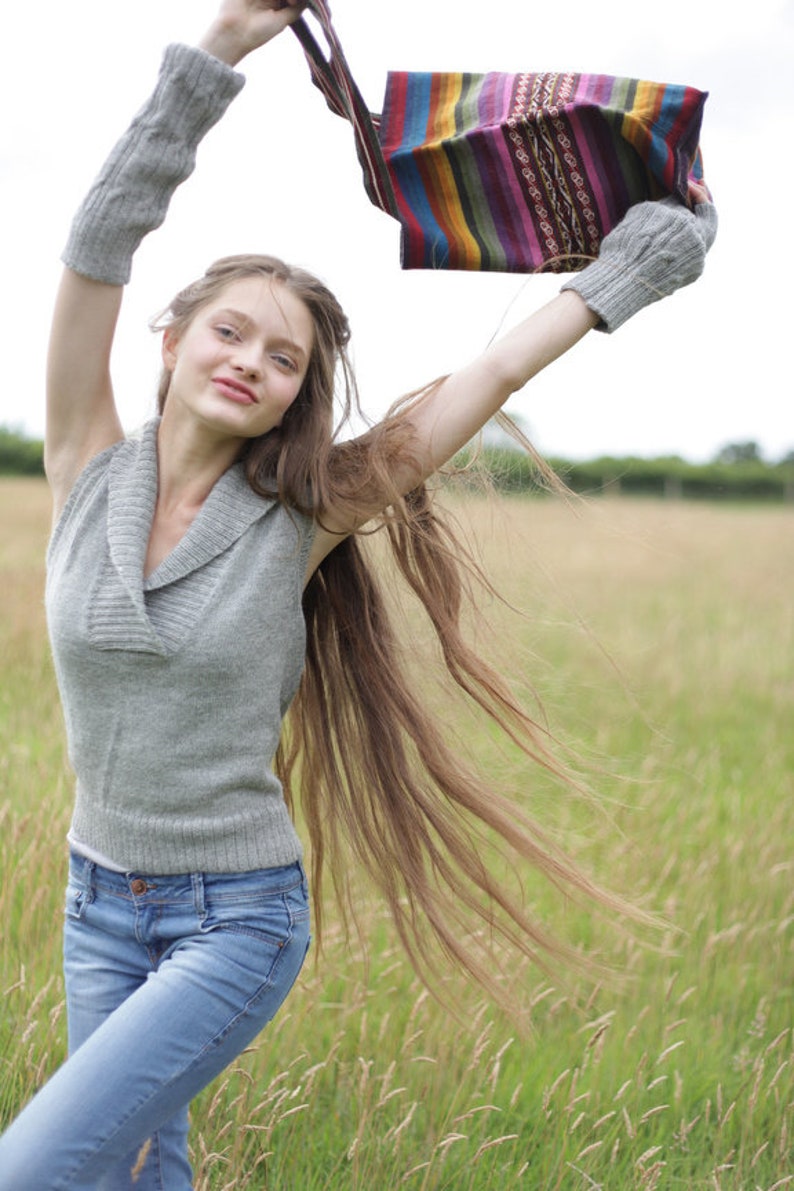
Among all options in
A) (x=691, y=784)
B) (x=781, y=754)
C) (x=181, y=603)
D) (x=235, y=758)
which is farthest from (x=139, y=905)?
(x=781, y=754)

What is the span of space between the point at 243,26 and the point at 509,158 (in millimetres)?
622

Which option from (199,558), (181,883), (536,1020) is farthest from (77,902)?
(536,1020)

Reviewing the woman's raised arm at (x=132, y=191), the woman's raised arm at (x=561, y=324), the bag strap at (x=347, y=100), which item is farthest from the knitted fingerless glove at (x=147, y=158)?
the woman's raised arm at (x=561, y=324)

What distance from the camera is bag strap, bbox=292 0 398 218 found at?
8.58 feet

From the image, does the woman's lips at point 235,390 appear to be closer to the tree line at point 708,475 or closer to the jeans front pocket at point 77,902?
the jeans front pocket at point 77,902

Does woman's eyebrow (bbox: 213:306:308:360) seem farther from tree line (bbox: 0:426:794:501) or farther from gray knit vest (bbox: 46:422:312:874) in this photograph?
tree line (bbox: 0:426:794:501)

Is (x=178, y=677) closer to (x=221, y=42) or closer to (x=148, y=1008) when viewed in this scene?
(x=148, y=1008)

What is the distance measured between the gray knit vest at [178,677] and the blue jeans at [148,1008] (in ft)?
0.22

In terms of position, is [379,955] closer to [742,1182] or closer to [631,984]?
[631,984]

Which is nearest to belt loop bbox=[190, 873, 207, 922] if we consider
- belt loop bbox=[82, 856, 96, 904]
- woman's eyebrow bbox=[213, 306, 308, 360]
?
belt loop bbox=[82, 856, 96, 904]

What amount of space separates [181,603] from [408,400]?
2.25 ft

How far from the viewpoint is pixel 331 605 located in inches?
117

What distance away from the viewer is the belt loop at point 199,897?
2377 millimetres

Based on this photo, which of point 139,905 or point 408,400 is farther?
point 408,400
